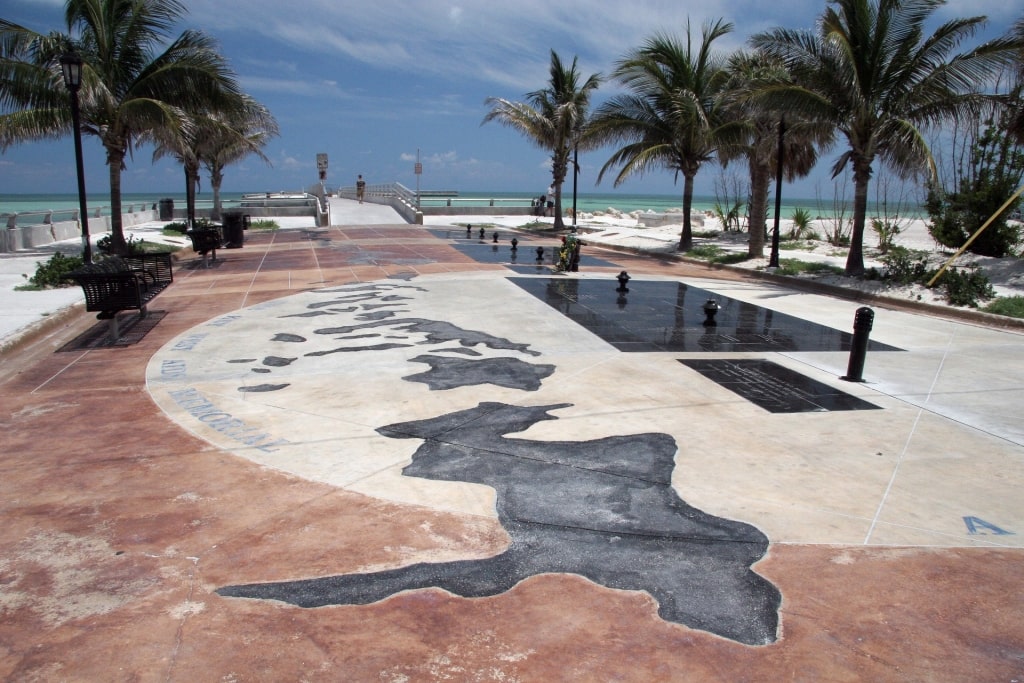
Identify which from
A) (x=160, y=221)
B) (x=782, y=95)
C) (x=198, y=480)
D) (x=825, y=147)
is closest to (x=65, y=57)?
(x=198, y=480)

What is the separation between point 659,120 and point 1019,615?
23.8 m

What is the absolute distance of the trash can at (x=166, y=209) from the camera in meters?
41.6

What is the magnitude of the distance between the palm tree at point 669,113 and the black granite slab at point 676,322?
10.2 metres

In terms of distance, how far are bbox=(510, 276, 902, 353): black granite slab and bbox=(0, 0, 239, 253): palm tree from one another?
11314mm

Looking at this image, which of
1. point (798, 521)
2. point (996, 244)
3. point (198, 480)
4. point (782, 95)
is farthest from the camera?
point (996, 244)

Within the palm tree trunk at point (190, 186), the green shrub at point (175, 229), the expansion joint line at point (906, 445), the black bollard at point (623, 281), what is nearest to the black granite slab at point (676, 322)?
the black bollard at point (623, 281)

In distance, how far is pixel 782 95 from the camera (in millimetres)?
16344

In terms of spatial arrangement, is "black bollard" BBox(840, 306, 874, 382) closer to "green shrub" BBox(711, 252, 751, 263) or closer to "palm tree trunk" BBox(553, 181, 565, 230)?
"green shrub" BBox(711, 252, 751, 263)

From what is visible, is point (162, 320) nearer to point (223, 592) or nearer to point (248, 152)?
point (223, 592)

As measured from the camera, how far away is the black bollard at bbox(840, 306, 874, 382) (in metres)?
8.35

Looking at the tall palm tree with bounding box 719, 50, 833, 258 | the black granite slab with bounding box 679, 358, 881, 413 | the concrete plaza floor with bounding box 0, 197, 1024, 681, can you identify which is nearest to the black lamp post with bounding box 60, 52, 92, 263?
the concrete plaza floor with bounding box 0, 197, 1024, 681

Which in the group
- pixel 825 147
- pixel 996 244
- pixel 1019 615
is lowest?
pixel 1019 615

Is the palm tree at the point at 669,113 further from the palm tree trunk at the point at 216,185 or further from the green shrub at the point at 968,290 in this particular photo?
the palm tree trunk at the point at 216,185

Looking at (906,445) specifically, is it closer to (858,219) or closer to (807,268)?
(858,219)
